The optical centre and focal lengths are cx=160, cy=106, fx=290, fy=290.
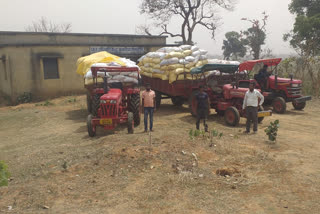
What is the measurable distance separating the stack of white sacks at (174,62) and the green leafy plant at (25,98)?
8.34 meters

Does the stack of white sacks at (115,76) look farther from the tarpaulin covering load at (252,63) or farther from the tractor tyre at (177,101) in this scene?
the tarpaulin covering load at (252,63)

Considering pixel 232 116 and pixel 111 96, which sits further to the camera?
pixel 232 116

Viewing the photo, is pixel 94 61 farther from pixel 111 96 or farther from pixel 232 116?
pixel 232 116

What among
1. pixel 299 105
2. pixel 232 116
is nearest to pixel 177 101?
pixel 232 116

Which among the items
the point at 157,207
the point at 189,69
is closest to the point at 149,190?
the point at 157,207

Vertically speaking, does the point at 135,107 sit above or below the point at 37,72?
below

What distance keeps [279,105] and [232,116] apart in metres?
3.08

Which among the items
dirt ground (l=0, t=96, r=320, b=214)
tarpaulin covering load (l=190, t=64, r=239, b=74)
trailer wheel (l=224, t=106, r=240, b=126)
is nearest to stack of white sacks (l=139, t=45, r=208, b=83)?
tarpaulin covering load (l=190, t=64, r=239, b=74)

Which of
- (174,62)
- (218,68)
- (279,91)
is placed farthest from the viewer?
(279,91)

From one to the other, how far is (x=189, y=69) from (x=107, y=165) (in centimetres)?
655

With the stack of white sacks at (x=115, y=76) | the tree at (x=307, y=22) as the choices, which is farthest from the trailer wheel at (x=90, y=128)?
the tree at (x=307, y=22)

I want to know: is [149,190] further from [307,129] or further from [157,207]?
[307,129]

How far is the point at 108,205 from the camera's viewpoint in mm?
4082

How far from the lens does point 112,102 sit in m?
7.92
